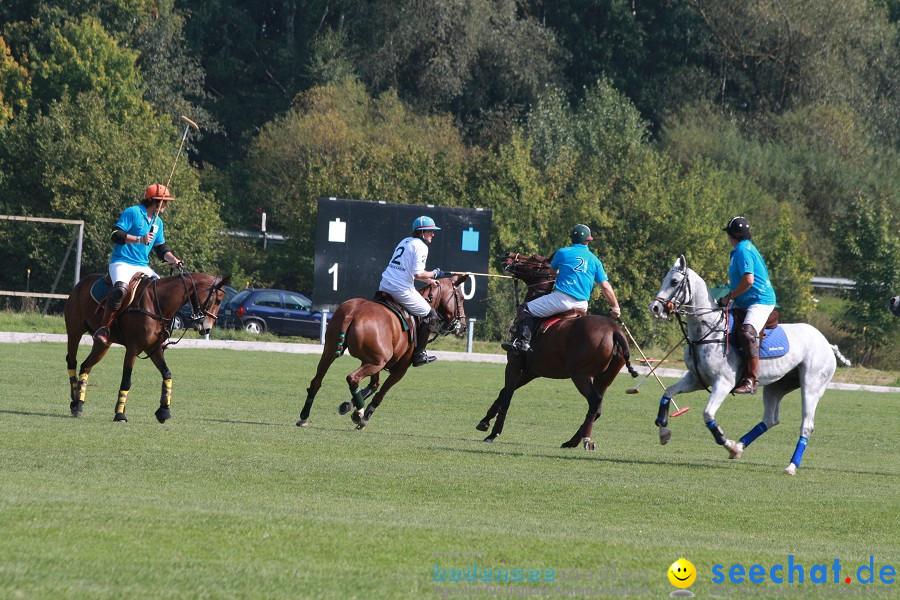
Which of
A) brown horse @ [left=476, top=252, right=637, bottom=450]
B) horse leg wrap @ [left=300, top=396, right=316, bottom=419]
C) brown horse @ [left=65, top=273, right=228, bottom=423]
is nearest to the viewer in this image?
brown horse @ [left=476, top=252, right=637, bottom=450]

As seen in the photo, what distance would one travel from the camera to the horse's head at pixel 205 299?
15.5 metres

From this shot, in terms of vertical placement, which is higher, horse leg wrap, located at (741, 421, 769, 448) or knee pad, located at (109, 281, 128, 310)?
knee pad, located at (109, 281, 128, 310)

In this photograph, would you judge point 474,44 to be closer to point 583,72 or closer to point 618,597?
point 583,72

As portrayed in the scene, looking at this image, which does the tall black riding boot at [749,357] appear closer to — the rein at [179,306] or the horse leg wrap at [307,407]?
the horse leg wrap at [307,407]

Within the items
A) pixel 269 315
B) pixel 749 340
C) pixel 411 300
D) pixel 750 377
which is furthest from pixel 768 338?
pixel 269 315

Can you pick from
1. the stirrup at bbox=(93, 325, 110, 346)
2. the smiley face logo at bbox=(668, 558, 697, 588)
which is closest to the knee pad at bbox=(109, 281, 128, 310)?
the stirrup at bbox=(93, 325, 110, 346)

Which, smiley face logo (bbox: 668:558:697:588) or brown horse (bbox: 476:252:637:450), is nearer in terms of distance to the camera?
smiley face logo (bbox: 668:558:697:588)

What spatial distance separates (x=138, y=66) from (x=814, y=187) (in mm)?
31471

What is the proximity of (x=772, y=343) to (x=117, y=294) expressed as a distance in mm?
7341

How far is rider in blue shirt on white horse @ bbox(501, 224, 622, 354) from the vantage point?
51.7 ft

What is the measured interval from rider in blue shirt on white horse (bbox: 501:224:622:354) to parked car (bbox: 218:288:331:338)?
2624 centimetres

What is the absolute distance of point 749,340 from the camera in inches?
563

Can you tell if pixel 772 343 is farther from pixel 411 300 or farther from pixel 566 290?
pixel 411 300

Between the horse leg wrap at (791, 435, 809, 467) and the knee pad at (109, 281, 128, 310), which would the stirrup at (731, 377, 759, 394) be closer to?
the horse leg wrap at (791, 435, 809, 467)
